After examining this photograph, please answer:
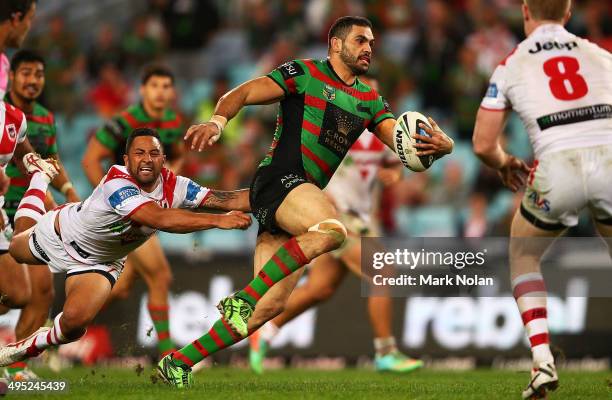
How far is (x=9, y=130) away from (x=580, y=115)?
4131 millimetres

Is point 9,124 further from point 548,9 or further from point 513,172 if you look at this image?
point 548,9

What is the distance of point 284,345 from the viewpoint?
12.4 meters

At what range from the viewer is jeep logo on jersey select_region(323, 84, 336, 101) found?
7809mm

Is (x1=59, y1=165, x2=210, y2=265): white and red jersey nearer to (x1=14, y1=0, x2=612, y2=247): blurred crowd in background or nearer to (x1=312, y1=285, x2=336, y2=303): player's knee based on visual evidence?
(x1=312, y1=285, x2=336, y2=303): player's knee

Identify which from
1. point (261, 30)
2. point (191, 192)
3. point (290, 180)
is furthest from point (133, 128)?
point (261, 30)

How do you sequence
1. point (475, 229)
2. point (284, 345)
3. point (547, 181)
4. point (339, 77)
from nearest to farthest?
point (547, 181) < point (339, 77) < point (284, 345) < point (475, 229)

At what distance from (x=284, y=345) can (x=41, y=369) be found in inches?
106

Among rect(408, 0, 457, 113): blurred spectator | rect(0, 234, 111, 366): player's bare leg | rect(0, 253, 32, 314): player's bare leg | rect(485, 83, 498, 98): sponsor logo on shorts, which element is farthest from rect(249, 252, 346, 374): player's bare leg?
rect(408, 0, 457, 113): blurred spectator

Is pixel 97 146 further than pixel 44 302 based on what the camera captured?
Yes

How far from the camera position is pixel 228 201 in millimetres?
8023

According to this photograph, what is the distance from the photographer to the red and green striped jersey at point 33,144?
934 cm

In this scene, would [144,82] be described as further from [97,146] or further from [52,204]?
[52,204]

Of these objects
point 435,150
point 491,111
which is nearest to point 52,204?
point 435,150

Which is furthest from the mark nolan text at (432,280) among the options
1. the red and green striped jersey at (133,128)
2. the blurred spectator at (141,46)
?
the blurred spectator at (141,46)
